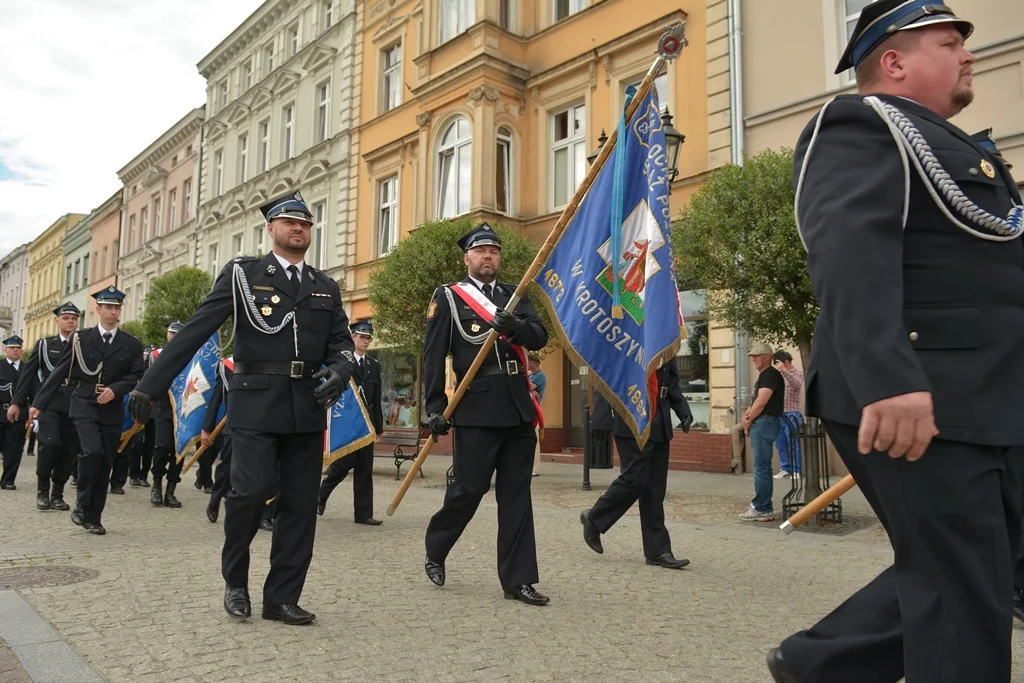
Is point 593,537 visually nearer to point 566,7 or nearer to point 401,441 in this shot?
point 401,441

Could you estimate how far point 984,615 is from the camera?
6.16 feet

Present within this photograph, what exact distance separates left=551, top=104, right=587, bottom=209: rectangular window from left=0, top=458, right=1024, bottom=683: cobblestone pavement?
1126cm

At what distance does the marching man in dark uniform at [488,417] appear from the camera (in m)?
4.67

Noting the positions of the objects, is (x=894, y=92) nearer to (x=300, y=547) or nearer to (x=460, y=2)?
(x=300, y=547)

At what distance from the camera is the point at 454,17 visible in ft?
65.2

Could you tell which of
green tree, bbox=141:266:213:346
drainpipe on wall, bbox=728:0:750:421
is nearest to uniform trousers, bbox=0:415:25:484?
drainpipe on wall, bbox=728:0:750:421

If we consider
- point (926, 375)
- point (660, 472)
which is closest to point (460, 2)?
point (660, 472)

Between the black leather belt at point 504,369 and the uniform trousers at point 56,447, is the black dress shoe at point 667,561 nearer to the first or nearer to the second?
the black leather belt at point 504,369

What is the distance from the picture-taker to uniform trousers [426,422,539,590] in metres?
4.64

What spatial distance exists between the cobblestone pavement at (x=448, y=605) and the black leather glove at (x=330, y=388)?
1120mm

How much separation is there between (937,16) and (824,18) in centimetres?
1224

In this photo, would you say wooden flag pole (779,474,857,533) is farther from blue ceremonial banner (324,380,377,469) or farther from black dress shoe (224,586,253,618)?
blue ceremonial banner (324,380,377,469)

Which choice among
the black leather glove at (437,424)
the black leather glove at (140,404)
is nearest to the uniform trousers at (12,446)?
the black leather glove at (140,404)

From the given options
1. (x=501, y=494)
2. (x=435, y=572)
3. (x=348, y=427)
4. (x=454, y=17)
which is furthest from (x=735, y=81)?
(x=435, y=572)
